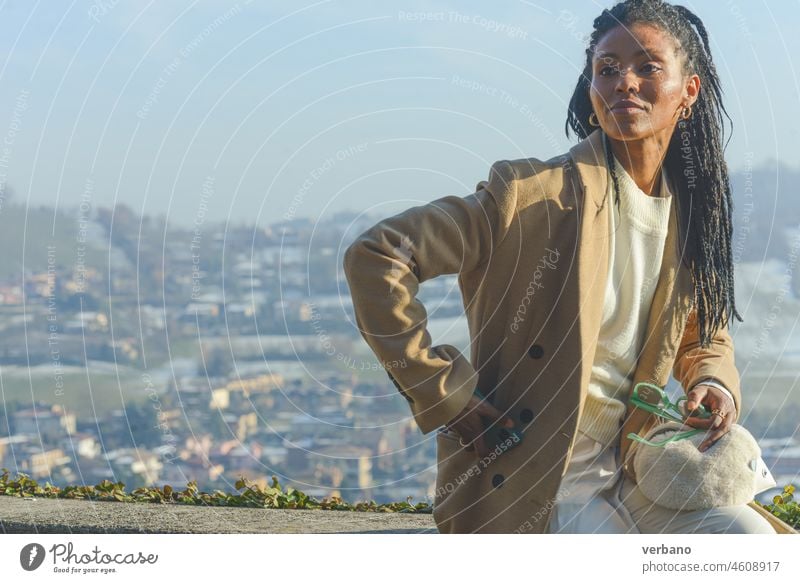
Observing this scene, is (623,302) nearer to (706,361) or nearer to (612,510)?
(706,361)

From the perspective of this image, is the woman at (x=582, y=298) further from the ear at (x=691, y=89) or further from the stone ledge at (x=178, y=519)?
the stone ledge at (x=178, y=519)

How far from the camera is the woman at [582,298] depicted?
11.5 feet

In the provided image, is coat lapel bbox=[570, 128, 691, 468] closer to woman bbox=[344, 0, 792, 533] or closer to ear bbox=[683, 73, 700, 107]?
woman bbox=[344, 0, 792, 533]

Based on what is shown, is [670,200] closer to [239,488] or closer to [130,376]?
[130,376]

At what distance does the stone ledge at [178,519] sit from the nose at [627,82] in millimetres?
2139

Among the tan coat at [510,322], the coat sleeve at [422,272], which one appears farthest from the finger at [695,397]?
the coat sleeve at [422,272]

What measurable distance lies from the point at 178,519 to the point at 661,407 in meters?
2.21

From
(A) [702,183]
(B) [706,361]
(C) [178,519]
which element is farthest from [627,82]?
(C) [178,519]

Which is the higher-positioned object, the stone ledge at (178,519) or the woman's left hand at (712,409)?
the woman's left hand at (712,409)

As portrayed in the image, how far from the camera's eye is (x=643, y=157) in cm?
395

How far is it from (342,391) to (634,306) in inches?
50.5

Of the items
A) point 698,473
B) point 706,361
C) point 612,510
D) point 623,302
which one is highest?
point 623,302

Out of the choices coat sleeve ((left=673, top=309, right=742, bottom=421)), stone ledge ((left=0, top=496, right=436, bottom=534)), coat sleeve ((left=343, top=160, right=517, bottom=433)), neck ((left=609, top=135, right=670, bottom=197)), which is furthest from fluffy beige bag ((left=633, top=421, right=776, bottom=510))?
stone ledge ((left=0, top=496, right=436, bottom=534))

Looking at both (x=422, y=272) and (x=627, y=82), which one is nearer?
(x=422, y=272)
